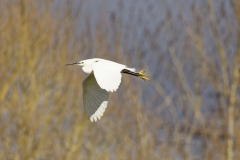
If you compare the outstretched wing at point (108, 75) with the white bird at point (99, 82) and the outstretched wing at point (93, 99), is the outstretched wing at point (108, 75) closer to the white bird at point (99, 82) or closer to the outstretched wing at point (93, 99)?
the white bird at point (99, 82)

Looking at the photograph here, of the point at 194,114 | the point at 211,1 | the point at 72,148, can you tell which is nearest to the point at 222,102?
the point at 194,114

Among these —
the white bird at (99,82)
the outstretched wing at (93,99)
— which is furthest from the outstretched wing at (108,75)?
the outstretched wing at (93,99)

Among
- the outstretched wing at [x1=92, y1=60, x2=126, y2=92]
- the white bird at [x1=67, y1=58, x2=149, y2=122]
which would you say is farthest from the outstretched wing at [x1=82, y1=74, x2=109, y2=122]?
the outstretched wing at [x1=92, y1=60, x2=126, y2=92]

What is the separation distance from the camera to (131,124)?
60.0 ft

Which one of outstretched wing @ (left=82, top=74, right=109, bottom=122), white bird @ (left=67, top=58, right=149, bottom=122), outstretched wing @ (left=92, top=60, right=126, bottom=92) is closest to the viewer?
outstretched wing @ (left=92, top=60, right=126, bottom=92)

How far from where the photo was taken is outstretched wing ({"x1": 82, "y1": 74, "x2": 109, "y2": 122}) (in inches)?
337

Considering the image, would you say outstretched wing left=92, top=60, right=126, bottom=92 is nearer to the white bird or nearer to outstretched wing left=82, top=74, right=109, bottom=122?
the white bird

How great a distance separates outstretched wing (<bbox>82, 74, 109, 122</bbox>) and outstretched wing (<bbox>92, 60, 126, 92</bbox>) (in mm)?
600

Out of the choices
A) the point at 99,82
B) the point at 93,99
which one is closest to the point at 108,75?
the point at 99,82

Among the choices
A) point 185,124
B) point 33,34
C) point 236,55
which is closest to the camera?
point 33,34

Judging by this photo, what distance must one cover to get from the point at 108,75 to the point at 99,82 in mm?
130

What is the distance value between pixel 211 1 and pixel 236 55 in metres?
1.21

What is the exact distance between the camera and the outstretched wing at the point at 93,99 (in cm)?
855

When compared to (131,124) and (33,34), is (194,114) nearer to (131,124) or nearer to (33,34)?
(131,124)
